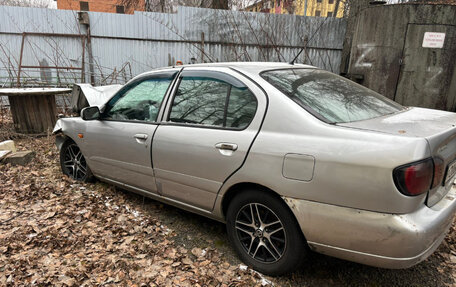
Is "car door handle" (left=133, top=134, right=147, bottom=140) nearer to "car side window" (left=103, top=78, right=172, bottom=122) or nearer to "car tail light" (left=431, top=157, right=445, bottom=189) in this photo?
"car side window" (left=103, top=78, right=172, bottom=122)

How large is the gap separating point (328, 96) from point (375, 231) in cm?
111

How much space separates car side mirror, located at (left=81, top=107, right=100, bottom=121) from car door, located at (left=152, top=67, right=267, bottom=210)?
3.51ft

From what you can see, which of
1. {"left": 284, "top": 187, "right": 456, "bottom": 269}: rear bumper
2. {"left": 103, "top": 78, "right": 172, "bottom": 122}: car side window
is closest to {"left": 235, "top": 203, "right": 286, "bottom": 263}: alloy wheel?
{"left": 284, "top": 187, "right": 456, "bottom": 269}: rear bumper

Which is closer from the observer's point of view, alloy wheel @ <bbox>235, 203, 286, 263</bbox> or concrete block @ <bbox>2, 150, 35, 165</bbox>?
alloy wheel @ <bbox>235, 203, 286, 263</bbox>

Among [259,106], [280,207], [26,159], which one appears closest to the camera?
[280,207]

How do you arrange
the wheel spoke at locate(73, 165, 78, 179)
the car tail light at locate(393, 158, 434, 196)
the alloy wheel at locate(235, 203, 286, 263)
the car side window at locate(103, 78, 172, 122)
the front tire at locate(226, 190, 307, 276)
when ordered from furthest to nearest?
the wheel spoke at locate(73, 165, 78, 179), the car side window at locate(103, 78, 172, 122), the alloy wheel at locate(235, 203, 286, 263), the front tire at locate(226, 190, 307, 276), the car tail light at locate(393, 158, 434, 196)

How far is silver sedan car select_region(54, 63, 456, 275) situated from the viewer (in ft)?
6.09

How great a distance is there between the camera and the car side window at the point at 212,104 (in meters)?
2.53

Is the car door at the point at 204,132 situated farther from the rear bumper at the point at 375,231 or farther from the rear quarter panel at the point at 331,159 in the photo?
the rear bumper at the point at 375,231

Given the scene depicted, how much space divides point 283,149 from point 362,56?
6081 millimetres

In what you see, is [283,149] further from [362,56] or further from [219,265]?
[362,56]

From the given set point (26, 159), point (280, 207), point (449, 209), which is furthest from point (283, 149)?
point (26, 159)

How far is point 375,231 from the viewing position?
74.2 inches

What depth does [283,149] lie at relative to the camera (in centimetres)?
218
